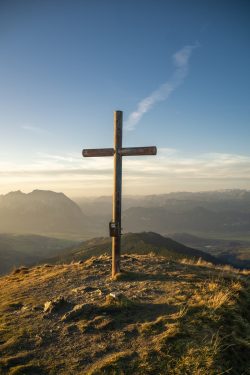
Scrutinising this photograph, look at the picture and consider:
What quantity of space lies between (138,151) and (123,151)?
2.09 feet

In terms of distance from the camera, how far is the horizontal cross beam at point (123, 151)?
12276 mm

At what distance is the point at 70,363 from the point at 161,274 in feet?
21.7

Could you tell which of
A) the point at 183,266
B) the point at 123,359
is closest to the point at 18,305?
the point at 123,359

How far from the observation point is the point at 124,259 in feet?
51.1

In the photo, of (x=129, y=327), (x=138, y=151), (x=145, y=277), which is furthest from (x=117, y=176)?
(x=129, y=327)

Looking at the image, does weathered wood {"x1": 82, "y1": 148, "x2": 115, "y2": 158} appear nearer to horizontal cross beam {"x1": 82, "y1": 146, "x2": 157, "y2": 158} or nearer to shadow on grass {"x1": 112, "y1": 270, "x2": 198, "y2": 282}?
horizontal cross beam {"x1": 82, "y1": 146, "x2": 157, "y2": 158}

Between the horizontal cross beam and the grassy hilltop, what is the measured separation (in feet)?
16.3

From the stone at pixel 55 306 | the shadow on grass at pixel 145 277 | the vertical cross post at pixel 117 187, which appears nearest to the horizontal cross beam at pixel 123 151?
the vertical cross post at pixel 117 187

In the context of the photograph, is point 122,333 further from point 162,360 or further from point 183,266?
point 183,266


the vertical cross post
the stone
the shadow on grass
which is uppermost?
the vertical cross post

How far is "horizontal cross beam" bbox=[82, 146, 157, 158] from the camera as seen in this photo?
483 inches

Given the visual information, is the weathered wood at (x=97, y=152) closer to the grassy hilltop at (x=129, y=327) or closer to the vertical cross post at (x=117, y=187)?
the vertical cross post at (x=117, y=187)

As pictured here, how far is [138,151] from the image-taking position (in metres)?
12.5

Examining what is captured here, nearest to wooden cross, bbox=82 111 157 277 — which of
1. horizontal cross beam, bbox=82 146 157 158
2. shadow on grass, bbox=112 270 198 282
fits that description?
horizontal cross beam, bbox=82 146 157 158
